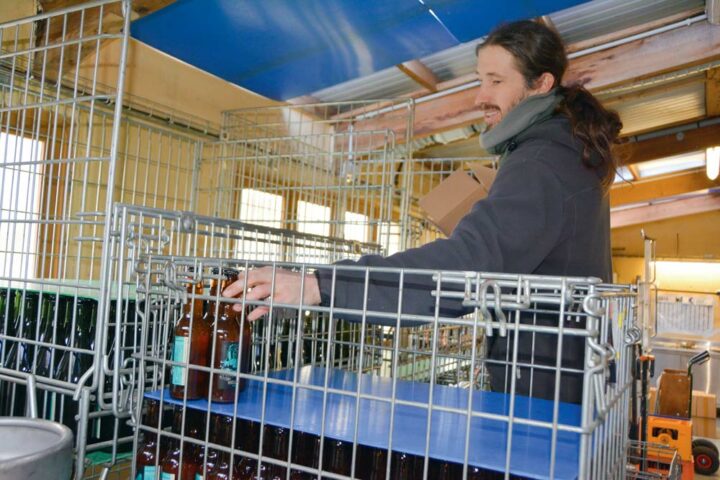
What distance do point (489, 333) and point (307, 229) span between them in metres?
2.82

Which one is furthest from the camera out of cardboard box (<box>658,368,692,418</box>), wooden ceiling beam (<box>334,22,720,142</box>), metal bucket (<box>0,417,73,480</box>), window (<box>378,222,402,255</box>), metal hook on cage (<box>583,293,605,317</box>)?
cardboard box (<box>658,368,692,418</box>)

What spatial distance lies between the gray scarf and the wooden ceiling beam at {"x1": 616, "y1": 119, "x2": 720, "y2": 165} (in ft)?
15.0

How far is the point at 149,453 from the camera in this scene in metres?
0.85

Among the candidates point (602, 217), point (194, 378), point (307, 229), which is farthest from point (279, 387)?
point (307, 229)

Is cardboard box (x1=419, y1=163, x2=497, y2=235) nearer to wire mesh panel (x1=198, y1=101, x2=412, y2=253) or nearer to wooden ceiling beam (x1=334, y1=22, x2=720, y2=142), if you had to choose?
wire mesh panel (x1=198, y1=101, x2=412, y2=253)

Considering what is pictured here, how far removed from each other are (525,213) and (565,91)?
376mm

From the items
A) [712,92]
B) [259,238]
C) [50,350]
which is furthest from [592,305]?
[712,92]

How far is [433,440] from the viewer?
0.68 metres

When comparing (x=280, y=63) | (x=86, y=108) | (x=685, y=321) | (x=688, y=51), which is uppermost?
(x=688, y=51)

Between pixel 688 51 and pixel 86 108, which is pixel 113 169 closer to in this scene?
pixel 86 108

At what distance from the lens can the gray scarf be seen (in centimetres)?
107

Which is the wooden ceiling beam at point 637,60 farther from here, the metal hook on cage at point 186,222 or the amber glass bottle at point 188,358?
the amber glass bottle at point 188,358

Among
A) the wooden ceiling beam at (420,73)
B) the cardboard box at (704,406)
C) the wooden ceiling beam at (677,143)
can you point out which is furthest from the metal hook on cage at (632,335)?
the cardboard box at (704,406)

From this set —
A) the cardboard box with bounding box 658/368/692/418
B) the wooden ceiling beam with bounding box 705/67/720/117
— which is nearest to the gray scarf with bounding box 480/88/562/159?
the wooden ceiling beam with bounding box 705/67/720/117
